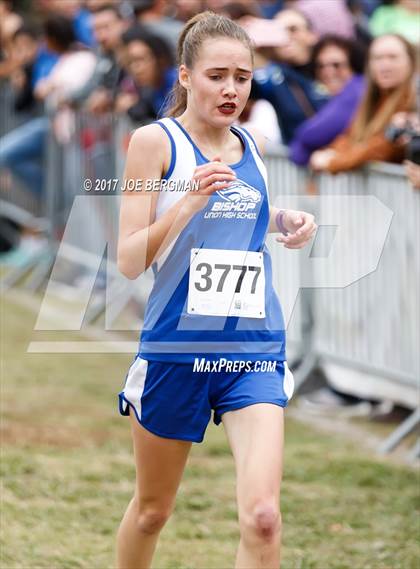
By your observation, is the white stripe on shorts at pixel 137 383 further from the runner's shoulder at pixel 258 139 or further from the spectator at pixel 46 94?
the spectator at pixel 46 94

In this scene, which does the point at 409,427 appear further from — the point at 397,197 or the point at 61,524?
the point at 61,524

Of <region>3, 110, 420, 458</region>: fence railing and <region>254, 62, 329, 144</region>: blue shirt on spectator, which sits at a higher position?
<region>254, 62, 329, 144</region>: blue shirt on spectator

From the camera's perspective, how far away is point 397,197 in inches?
282

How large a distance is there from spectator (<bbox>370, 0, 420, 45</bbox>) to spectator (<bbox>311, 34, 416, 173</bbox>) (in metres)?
0.87

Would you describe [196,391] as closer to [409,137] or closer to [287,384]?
[287,384]

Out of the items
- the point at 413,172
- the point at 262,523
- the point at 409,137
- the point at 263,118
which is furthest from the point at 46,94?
the point at 262,523

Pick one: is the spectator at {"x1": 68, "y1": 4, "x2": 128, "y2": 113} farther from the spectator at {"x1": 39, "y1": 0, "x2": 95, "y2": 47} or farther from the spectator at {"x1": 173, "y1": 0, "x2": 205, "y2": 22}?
the spectator at {"x1": 39, "y1": 0, "x2": 95, "y2": 47}

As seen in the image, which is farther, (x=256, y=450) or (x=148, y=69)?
(x=148, y=69)

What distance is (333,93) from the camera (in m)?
8.57

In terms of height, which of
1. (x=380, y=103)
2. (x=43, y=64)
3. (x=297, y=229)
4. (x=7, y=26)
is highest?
(x=7, y=26)

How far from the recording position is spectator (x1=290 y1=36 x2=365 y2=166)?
315 inches

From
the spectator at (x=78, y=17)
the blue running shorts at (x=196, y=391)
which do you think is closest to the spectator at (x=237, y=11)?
the spectator at (x=78, y=17)

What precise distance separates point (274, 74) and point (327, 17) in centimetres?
121

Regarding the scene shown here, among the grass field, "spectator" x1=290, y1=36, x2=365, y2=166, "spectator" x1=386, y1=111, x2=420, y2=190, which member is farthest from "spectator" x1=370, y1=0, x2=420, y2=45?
the grass field
